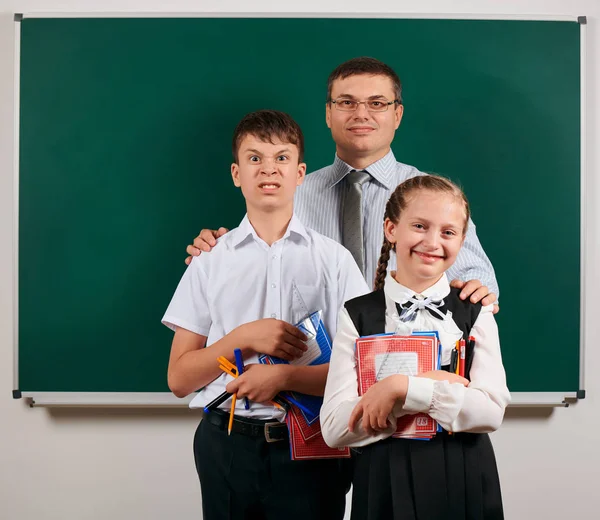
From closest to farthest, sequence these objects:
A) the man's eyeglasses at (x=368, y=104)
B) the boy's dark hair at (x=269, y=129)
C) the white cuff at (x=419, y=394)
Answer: the white cuff at (x=419, y=394) → the boy's dark hair at (x=269, y=129) → the man's eyeglasses at (x=368, y=104)

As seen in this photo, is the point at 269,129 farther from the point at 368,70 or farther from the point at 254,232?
the point at 368,70

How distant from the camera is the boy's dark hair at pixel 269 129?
1484 mm

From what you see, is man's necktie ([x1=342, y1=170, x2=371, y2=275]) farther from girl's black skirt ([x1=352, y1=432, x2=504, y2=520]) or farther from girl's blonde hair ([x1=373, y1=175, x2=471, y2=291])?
girl's black skirt ([x1=352, y1=432, x2=504, y2=520])

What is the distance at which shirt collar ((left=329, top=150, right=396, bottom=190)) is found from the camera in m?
1.80

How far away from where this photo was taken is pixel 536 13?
2088 millimetres

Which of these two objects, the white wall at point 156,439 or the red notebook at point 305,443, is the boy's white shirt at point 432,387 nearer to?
the red notebook at point 305,443

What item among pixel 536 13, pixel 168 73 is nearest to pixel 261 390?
pixel 168 73

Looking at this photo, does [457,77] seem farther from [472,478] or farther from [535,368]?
[472,478]

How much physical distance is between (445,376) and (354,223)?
2.34ft

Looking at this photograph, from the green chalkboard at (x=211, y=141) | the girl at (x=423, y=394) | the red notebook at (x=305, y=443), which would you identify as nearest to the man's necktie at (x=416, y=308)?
the girl at (x=423, y=394)

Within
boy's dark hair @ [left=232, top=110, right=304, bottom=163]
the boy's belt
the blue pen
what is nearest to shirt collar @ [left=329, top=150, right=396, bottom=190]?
boy's dark hair @ [left=232, top=110, right=304, bottom=163]

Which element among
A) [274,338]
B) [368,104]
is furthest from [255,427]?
[368,104]

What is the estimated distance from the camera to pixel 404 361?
119 cm

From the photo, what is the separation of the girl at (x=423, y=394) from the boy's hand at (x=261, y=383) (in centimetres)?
18
